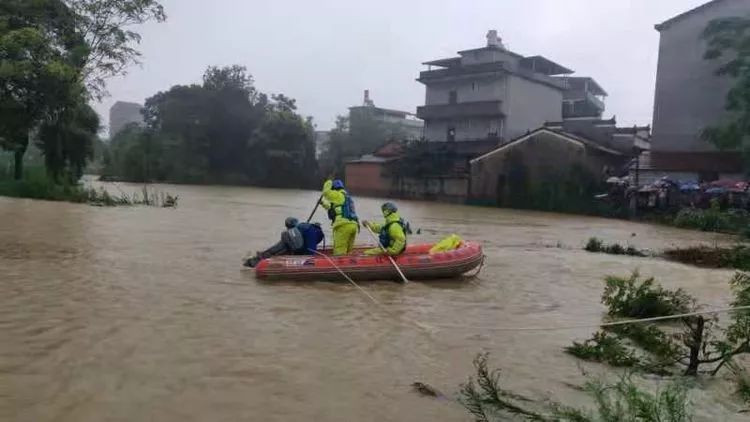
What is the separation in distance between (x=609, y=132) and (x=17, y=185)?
2736 centimetres

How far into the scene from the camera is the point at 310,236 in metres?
9.08

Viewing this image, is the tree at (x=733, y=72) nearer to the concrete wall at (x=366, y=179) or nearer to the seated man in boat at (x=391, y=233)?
the seated man in boat at (x=391, y=233)

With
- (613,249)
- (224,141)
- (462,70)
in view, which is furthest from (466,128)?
(613,249)

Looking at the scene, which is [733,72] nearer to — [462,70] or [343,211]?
[462,70]

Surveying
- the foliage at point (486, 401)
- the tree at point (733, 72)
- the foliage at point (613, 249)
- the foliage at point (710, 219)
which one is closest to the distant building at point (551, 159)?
the tree at point (733, 72)

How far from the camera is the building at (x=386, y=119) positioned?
4953 cm

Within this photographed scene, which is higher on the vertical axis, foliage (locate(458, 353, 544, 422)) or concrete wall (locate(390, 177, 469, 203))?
concrete wall (locate(390, 177, 469, 203))

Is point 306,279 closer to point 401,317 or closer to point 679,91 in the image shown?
point 401,317

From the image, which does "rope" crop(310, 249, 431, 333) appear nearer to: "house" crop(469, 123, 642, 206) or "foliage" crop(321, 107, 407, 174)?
"house" crop(469, 123, 642, 206)

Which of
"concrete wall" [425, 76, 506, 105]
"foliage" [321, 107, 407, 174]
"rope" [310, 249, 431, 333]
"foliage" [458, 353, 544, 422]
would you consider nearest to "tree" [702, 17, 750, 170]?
"concrete wall" [425, 76, 506, 105]

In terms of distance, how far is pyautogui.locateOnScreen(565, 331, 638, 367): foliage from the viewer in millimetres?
5293

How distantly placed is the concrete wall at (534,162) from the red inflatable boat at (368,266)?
2164 centimetres

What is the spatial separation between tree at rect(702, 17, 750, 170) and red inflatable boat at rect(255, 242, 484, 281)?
17.5 m

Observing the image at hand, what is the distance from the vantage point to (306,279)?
848cm
